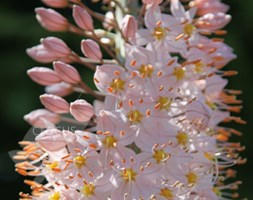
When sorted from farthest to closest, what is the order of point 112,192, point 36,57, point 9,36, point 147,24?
point 9,36
point 36,57
point 147,24
point 112,192

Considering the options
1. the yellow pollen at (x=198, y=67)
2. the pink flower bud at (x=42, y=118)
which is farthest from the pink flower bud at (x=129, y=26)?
the pink flower bud at (x=42, y=118)

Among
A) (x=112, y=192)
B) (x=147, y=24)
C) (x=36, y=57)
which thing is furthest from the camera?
(x=36, y=57)

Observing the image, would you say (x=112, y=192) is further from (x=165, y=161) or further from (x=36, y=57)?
(x=36, y=57)

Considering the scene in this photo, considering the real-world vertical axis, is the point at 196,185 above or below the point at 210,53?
below

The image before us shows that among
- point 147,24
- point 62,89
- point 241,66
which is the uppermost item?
point 147,24

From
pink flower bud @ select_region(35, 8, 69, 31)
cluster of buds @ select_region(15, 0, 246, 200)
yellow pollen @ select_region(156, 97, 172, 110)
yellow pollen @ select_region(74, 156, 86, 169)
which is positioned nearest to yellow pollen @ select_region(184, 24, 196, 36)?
cluster of buds @ select_region(15, 0, 246, 200)

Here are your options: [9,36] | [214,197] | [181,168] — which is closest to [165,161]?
[181,168]

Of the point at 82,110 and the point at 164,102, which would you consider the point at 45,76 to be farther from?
the point at 164,102
